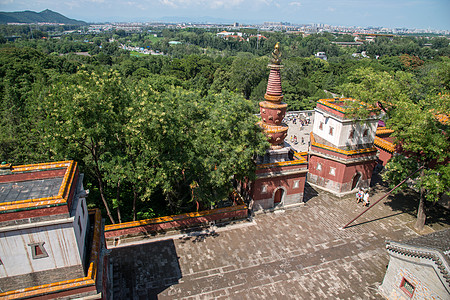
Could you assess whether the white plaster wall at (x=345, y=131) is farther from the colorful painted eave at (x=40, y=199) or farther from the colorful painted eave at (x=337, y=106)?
the colorful painted eave at (x=40, y=199)

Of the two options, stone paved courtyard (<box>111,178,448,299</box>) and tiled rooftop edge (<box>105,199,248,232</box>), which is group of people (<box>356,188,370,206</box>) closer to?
stone paved courtyard (<box>111,178,448,299</box>)

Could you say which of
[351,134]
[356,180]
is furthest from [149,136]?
[356,180]

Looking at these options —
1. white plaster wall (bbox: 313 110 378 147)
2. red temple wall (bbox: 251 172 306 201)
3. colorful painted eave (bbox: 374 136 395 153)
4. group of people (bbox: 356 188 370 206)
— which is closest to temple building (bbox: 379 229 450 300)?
group of people (bbox: 356 188 370 206)

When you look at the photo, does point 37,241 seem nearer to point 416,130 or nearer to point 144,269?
point 144,269

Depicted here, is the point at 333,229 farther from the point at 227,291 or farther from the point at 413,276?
the point at 227,291

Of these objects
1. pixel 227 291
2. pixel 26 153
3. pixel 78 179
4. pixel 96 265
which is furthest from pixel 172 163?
pixel 26 153

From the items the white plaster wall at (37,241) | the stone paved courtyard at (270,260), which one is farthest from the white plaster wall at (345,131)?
the white plaster wall at (37,241)
